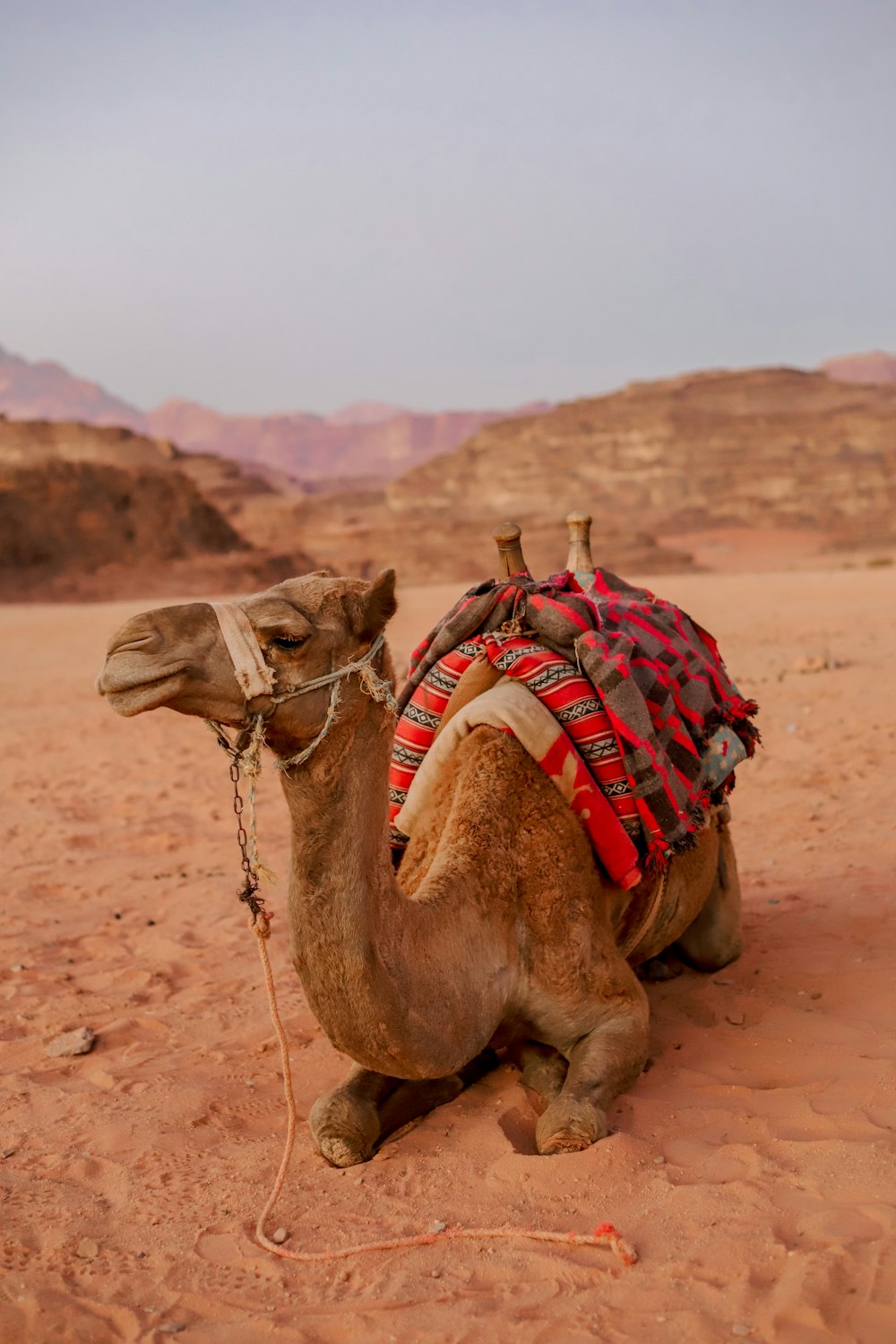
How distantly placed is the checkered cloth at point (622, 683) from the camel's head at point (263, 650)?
1316 mm

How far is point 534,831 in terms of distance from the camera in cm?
365

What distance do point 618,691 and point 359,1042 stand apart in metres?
1.59

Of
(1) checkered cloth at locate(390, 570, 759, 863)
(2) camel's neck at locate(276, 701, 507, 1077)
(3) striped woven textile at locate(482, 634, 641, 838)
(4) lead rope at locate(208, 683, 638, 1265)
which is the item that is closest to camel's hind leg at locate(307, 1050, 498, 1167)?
(4) lead rope at locate(208, 683, 638, 1265)

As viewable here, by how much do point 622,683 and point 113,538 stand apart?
34.2 metres

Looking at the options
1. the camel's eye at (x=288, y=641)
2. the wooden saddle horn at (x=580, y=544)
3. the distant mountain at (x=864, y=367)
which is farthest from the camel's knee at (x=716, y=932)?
the distant mountain at (x=864, y=367)

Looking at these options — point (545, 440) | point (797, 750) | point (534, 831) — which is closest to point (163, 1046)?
point (534, 831)

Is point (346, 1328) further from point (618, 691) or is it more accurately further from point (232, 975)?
point (232, 975)

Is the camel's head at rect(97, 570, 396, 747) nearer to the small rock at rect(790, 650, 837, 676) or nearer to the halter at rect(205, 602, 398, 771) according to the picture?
the halter at rect(205, 602, 398, 771)

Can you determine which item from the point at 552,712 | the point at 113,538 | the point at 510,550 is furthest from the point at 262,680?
the point at 113,538

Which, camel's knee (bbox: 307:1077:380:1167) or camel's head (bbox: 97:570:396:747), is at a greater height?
camel's head (bbox: 97:570:396:747)

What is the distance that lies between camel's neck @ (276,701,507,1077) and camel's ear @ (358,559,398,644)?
17cm

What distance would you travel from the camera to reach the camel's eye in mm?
2611

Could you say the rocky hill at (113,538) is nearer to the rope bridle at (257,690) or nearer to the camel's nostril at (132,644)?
the rope bridle at (257,690)

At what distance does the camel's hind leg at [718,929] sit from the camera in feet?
15.9
